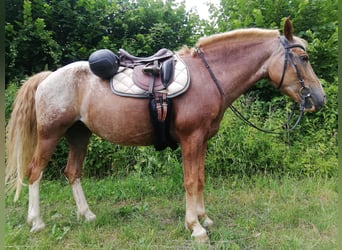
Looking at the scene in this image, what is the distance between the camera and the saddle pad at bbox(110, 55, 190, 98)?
8.59ft

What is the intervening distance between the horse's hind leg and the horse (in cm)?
2

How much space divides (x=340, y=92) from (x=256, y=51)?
1.46m

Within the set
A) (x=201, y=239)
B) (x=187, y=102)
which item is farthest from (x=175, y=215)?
(x=187, y=102)

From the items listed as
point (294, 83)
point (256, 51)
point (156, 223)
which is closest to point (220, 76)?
point (256, 51)

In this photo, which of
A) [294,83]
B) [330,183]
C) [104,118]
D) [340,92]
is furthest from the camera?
[330,183]

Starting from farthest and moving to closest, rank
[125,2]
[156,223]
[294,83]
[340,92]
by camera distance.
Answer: [125,2]
[156,223]
[294,83]
[340,92]

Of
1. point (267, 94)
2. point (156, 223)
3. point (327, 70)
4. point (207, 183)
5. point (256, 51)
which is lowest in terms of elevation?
point (207, 183)

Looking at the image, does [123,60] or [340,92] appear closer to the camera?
[340,92]

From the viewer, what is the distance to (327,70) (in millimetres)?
4922

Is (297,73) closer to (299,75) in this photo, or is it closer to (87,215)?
(299,75)

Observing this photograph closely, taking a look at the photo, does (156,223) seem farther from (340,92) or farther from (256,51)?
(340,92)

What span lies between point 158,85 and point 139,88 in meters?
0.20

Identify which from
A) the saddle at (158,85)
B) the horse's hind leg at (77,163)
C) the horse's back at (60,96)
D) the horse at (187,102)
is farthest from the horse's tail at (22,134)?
the saddle at (158,85)

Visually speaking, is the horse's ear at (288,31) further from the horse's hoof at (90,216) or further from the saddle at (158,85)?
the horse's hoof at (90,216)
